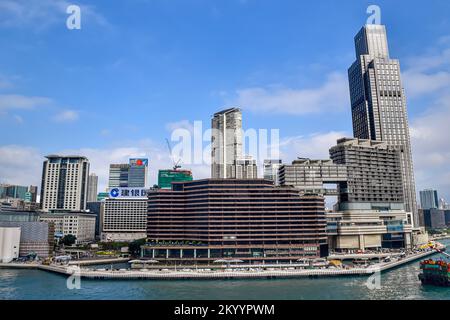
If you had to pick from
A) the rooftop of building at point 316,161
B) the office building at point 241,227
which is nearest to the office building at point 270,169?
the rooftop of building at point 316,161

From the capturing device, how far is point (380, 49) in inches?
6860

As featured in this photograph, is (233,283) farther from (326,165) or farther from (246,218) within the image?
(326,165)

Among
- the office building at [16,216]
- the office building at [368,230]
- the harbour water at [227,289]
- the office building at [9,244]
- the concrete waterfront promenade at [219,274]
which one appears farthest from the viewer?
the office building at [368,230]

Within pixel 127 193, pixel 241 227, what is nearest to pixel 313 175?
pixel 241 227

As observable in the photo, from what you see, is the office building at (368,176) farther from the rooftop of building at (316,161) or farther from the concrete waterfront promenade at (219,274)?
the concrete waterfront promenade at (219,274)

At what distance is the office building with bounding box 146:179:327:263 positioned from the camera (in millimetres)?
96375

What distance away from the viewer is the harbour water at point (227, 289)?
184ft

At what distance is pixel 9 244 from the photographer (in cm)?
10619

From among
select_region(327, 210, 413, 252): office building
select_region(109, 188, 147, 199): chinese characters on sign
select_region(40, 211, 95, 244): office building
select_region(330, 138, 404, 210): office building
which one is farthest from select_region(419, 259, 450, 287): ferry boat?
select_region(109, 188, 147, 199): chinese characters on sign

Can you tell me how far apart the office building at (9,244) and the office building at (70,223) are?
2151 inches

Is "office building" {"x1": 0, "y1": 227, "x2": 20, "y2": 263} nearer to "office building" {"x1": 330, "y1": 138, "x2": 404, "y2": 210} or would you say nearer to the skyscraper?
"office building" {"x1": 330, "y1": 138, "x2": 404, "y2": 210}

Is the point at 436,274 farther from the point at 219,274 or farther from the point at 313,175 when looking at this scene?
the point at 313,175
